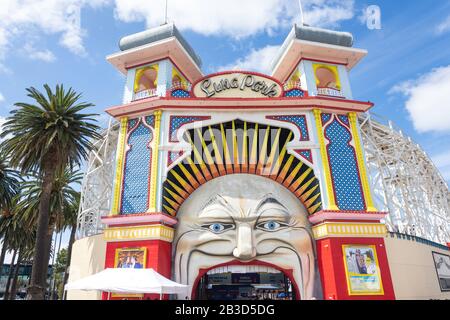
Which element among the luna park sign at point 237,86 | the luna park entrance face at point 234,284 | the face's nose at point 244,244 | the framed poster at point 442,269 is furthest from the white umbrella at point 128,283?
the framed poster at point 442,269

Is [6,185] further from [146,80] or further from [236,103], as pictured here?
[236,103]

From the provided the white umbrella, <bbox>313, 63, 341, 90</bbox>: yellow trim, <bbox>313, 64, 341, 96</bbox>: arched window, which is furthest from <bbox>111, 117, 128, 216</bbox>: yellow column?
<bbox>313, 63, 341, 90</bbox>: yellow trim

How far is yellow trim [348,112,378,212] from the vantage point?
1815 cm

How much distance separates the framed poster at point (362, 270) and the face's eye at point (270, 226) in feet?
11.8

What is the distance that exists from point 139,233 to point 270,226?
735cm

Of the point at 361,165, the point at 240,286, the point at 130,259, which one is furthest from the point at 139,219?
the point at 240,286

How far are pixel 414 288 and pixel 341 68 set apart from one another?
49.3 feet

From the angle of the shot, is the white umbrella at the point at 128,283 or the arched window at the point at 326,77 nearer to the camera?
the white umbrella at the point at 128,283

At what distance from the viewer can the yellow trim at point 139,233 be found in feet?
56.1

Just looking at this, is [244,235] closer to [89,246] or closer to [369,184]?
[369,184]

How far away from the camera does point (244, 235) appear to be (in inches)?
694

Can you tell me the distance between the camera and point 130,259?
16984mm

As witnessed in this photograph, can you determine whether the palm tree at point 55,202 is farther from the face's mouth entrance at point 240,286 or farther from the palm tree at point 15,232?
the face's mouth entrance at point 240,286
